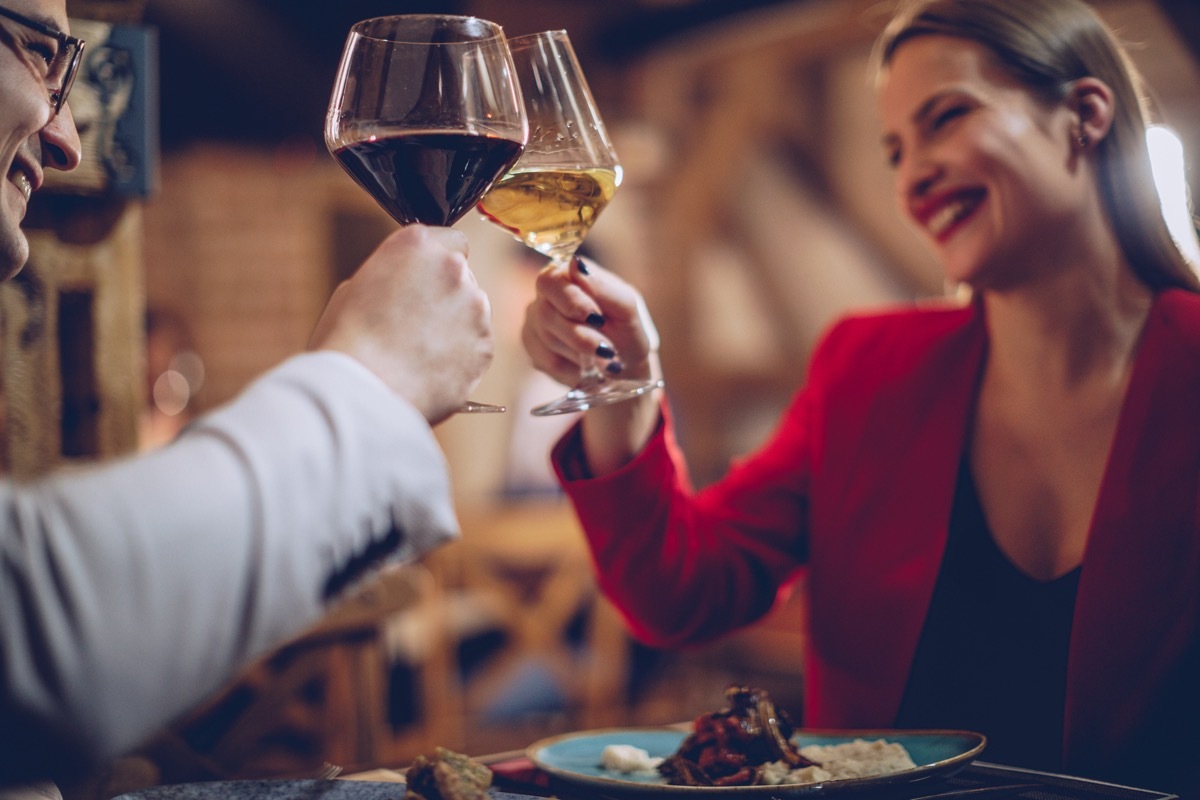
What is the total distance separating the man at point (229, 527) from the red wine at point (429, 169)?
0.54 ft

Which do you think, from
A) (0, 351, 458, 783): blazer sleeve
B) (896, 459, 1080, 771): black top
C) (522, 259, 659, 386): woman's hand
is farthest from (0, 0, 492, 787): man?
(896, 459, 1080, 771): black top

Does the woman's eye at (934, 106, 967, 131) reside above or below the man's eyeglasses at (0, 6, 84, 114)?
above

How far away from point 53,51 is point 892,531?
1108mm

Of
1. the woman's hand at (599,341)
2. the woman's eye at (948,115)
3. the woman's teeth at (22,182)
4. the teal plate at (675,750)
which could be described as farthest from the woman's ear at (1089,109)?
the woman's teeth at (22,182)

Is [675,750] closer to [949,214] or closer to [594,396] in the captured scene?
[594,396]

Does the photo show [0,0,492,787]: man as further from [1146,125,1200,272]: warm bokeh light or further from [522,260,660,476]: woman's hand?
[1146,125,1200,272]: warm bokeh light

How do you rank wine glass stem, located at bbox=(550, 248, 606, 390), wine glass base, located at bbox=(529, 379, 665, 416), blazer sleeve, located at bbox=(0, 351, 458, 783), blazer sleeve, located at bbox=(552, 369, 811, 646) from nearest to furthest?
blazer sleeve, located at bbox=(0, 351, 458, 783) → wine glass base, located at bbox=(529, 379, 665, 416) → wine glass stem, located at bbox=(550, 248, 606, 390) → blazer sleeve, located at bbox=(552, 369, 811, 646)

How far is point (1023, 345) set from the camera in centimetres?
144

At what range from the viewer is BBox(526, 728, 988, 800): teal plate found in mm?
786

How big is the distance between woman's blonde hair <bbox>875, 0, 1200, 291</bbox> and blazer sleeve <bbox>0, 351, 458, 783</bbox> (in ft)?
3.58

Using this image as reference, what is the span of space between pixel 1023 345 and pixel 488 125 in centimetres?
92

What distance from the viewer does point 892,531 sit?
1.39 meters

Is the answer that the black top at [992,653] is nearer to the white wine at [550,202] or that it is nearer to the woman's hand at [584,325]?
the woman's hand at [584,325]

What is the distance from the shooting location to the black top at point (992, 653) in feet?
4.03
